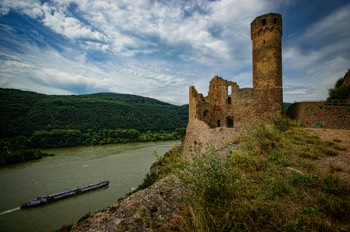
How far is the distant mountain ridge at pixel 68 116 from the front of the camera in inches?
2751

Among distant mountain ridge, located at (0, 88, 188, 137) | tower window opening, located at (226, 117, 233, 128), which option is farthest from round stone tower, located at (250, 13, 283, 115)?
distant mountain ridge, located at (0, 88, 188, 137)

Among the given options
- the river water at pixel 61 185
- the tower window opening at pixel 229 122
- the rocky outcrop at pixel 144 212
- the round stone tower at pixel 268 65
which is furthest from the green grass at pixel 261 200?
the river water at pixel 61 185

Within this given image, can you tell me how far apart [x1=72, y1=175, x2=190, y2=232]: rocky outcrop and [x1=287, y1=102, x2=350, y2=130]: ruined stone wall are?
1538 centimetres

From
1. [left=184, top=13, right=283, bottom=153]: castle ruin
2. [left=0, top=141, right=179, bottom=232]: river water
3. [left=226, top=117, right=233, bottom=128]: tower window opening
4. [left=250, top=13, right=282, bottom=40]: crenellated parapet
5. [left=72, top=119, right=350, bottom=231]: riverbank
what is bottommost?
[left=0, top=141, right=179, bottom=232]: river water

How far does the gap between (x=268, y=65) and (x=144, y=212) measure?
50.4 feet

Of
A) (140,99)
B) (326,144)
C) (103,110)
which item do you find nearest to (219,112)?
(326,144)

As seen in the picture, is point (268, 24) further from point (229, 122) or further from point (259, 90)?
point (229, 122)

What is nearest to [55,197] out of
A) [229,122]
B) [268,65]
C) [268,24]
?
[229,122]

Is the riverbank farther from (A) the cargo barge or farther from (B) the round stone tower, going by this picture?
(A) the cargo barge

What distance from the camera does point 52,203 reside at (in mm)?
21031

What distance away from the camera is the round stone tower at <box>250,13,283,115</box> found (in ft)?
46.4

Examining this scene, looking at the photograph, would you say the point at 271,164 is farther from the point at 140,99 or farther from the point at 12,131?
the point at 140,99

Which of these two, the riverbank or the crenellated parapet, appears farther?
the crenellated parapet

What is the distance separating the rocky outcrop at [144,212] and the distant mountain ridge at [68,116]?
80931 millimetres
